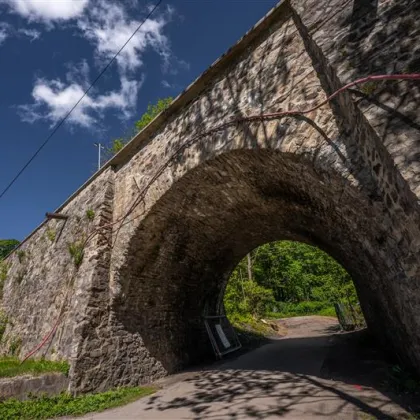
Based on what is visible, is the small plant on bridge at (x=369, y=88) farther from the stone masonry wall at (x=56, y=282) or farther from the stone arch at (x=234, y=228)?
the stone masonry wall at (x=56, y=282)

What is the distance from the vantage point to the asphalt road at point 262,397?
3.80m

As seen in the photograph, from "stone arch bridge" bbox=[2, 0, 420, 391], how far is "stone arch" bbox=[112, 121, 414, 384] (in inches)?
1.1

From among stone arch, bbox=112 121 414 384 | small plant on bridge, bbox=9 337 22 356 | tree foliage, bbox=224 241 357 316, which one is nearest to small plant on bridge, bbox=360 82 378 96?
stone arch, bbox=112 121 414 384

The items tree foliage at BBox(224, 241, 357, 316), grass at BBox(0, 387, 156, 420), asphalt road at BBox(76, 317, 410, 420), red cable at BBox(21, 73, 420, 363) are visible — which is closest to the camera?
red cable at BBox(21, 73, 420, 363)

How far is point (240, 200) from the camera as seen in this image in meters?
5.89

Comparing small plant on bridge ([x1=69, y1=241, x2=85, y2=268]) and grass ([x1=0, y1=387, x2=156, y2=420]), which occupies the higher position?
small plant on bridge ([x1=69, y1=241, x2=85, y2=268])

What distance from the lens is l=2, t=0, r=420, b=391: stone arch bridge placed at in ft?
9.76

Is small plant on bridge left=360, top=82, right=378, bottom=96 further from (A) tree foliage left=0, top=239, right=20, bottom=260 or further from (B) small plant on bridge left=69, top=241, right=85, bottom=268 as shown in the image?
(A) tree foliage left=0, top=239, right=20, bottom=260

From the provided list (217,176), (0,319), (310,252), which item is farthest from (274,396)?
(310,252)

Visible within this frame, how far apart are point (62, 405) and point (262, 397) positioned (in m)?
3.16

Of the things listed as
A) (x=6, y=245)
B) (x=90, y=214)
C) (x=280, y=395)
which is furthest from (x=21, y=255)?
(x=6, y=245)

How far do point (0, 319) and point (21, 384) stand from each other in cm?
643

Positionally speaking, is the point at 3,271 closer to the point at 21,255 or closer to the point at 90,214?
the point at 21,255

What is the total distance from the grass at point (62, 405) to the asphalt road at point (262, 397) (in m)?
0.29
